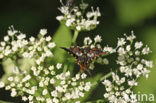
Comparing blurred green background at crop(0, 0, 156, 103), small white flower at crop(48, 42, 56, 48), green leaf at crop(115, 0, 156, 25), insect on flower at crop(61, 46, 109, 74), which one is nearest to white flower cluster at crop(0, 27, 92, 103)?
small white flower at crop(48, 42, 56, 48)

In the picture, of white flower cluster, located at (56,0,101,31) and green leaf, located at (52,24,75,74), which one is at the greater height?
white flower cluster, located at (56,0,101,31)

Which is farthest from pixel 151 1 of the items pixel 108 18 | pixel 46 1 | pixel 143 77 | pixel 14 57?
pixel 14 57

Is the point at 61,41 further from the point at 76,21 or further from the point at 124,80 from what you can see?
the point at 124,80

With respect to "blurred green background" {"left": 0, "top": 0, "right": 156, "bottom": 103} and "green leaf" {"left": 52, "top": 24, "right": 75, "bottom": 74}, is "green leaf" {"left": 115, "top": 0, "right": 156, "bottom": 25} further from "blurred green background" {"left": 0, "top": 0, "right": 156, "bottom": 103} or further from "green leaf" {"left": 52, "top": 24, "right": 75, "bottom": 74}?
"green leaf" {"left": 52, "top": 24, "right": 75, "bottom": 74}

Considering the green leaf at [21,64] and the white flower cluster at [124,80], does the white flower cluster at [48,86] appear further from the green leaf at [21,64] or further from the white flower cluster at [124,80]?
the white flower cluster at [124,80]

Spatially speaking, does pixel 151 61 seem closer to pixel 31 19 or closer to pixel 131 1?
pixel 131 1

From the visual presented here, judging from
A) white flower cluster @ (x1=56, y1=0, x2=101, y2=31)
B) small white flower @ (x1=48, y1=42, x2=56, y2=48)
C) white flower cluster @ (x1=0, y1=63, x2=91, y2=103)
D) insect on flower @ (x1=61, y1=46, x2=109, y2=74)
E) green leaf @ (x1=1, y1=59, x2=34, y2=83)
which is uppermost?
white flower cluster @ (x1=56, y1=0, x2=101, y2=31)

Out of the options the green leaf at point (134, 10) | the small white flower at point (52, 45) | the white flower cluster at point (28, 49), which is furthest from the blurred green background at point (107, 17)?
the small white flower at point (52, 45)

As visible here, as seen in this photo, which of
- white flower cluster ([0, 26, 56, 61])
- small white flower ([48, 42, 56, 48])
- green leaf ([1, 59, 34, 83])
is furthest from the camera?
green leaf ([1, 59, 34, 83])

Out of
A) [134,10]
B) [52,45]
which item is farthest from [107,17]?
[52,45]
